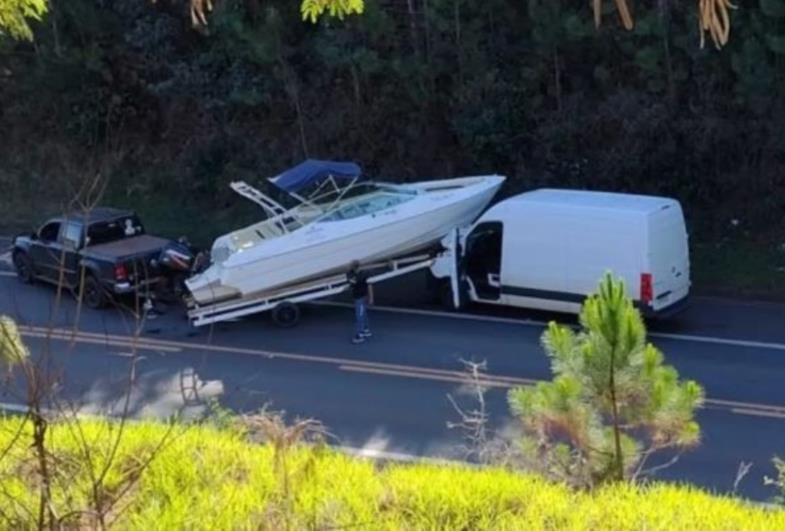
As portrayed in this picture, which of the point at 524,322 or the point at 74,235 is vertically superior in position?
the point at 74,235

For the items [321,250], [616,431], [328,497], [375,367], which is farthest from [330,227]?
[328,497]

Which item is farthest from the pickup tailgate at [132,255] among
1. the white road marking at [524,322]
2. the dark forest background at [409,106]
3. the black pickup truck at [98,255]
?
the white road marking at [524,322]

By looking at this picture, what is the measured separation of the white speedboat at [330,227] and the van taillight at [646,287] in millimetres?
3777

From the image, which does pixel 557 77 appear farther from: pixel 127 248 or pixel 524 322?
pixel 127 248

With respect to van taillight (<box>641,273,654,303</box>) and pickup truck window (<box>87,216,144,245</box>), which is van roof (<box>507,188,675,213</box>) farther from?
pickup truck window (<box>87,216,144,245</box>)

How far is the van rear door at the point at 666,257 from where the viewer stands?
17.0m

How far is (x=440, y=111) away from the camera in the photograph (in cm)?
2431

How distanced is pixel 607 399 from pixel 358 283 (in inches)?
455

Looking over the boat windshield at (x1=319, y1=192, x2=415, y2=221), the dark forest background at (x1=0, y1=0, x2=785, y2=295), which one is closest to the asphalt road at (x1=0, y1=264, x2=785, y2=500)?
the boat windshield at (x1=319, y1=192, x2=415, y2=221)

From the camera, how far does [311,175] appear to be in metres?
19.9

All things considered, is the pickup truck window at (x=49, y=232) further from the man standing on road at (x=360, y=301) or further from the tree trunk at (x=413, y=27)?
the tree trunk at (x=413, y=27)

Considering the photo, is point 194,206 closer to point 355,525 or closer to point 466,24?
point 466,24

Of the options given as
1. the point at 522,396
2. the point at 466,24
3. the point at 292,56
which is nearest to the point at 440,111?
the point at 466,24

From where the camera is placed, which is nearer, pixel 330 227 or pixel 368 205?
pixel 330 227
